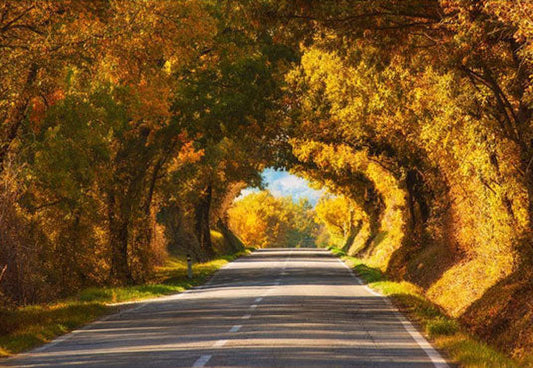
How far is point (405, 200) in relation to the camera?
40.9m

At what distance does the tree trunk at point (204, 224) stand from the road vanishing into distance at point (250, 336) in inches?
1524

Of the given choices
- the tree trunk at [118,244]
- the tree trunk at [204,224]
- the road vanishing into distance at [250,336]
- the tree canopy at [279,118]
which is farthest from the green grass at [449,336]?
the tree trunk at [204,224]

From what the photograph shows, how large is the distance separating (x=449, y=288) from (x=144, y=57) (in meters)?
11.6

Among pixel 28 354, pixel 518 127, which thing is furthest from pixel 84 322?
pixel 518 127

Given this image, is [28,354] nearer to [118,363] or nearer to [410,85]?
[118,363]

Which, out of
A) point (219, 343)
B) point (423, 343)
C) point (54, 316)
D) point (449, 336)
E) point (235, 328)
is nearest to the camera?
point (219, 343)

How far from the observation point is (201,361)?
1175 cm

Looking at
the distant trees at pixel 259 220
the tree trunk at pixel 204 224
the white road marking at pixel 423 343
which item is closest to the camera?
the white road marking at pixel 423 343

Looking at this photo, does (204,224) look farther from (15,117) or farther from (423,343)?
(423,343)

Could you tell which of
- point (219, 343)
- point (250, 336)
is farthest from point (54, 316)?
point (219, 343)

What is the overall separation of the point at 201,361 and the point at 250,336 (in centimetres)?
307

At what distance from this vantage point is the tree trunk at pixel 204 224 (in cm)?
6431

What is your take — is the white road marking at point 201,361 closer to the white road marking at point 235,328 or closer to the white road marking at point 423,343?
the white road marking at point 423,343

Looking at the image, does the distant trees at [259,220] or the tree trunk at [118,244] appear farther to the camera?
the distant trees at [259,220]
